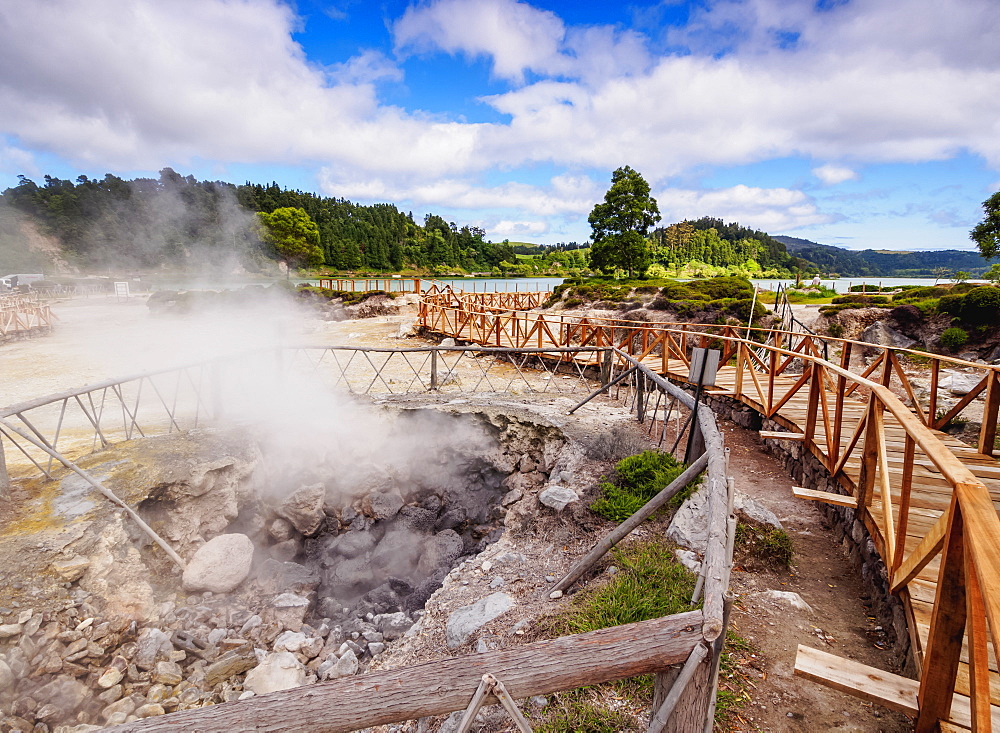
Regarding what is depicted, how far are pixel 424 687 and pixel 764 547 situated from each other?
3.66 m

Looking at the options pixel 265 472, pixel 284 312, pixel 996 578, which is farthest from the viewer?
pixel 284 312

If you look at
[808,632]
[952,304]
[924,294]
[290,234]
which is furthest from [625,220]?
[808,632]

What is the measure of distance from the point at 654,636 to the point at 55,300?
4033 cm

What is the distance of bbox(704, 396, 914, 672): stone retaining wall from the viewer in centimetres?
297

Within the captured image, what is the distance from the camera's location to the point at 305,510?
6.75 meters

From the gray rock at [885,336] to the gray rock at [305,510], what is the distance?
16602 millimetres

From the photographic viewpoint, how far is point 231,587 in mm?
5082

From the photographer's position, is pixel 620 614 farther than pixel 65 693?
No

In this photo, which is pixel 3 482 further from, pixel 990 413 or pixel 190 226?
pixel 190 226

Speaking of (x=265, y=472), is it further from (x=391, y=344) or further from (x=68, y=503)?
(x=391, y=344)

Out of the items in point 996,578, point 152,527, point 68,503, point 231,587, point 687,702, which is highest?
point 996,578

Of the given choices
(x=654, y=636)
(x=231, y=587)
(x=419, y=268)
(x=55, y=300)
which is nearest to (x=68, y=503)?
(x=231, y=587)

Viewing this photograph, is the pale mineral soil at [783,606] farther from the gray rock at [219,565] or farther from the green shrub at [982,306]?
the green shrub at [982,306]

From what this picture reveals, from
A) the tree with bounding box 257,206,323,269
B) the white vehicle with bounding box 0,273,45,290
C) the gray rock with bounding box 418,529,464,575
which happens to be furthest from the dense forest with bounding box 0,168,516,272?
the gray rock with bounding box 418,529,464,575
